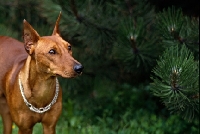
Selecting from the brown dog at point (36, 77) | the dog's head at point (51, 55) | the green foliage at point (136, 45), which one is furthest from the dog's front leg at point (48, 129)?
the green foliage at point (136, 45)

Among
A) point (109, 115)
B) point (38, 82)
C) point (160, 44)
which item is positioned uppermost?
point (160, 44)

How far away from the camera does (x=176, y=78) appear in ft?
12.2

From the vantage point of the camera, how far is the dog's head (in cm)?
315

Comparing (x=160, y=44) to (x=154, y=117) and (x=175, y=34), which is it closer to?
(x=175, y=34)

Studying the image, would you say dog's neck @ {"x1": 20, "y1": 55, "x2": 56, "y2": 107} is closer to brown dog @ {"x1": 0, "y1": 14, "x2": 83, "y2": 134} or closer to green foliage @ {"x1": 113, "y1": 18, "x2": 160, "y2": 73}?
brown dog @ {"x1": 0, "y1": 14, "x2": 83, "y2": 134}

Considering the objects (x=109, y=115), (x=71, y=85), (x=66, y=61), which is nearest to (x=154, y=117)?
(x=109, y=115)

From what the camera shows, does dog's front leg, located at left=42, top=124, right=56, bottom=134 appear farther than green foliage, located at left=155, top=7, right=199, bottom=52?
No

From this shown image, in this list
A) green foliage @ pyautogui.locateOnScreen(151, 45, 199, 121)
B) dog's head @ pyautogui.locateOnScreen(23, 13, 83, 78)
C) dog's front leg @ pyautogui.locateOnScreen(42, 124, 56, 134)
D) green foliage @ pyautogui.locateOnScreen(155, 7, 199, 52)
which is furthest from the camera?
green foliage @ pyautogui.locateOnScreen(155, 7, 199, 52)

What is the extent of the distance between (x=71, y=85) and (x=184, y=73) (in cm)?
186

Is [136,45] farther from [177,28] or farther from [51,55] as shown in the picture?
[51,55]

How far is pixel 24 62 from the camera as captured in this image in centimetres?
366

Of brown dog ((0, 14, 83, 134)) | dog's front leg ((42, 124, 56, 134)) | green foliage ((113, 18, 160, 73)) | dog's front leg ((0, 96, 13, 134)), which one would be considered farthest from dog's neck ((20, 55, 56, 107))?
green foliage ((113, 18, 160, 73))

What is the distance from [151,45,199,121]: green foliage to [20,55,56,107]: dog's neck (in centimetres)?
78

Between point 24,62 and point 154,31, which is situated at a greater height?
point 154,31
